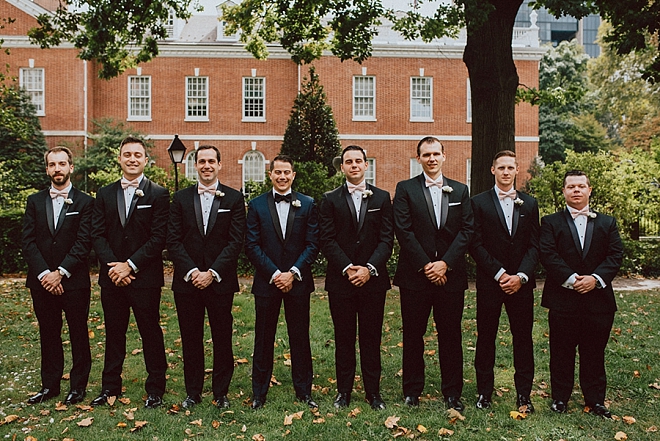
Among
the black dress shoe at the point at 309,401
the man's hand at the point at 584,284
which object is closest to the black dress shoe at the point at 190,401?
the black dress shoe at the point at 309,401

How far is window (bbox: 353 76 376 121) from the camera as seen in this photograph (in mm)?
30984

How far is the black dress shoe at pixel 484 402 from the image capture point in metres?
5.48

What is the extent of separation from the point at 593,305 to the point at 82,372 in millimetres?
4853

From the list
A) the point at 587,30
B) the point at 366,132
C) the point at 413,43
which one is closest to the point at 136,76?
the point at 366,132

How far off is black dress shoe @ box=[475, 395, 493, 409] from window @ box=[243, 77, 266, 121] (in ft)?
88.9

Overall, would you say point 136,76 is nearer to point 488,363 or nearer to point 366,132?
point 366,132

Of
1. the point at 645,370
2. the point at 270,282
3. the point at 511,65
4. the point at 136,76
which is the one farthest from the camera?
the point at 136,76

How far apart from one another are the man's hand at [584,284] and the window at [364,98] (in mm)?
26344

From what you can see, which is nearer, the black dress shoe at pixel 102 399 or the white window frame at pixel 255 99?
the black dress shoe at pixel 102 399

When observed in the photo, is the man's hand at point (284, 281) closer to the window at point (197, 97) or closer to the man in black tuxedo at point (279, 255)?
the man in black tuxedo at point (279, 255)

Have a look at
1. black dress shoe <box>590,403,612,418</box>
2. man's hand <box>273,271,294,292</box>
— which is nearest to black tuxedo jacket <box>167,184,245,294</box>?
man's hand <box>273,271,294,292</box>

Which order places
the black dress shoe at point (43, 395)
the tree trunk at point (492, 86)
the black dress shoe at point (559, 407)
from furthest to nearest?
the tree trunk at point (492, 86) < the black dress shoe at point (43, 395) < the black dress shoe at point (559, 407)

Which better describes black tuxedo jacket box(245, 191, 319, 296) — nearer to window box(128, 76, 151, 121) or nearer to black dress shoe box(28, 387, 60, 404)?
black dress shoe box(28, 387, 60, 404)

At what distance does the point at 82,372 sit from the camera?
225 inches
